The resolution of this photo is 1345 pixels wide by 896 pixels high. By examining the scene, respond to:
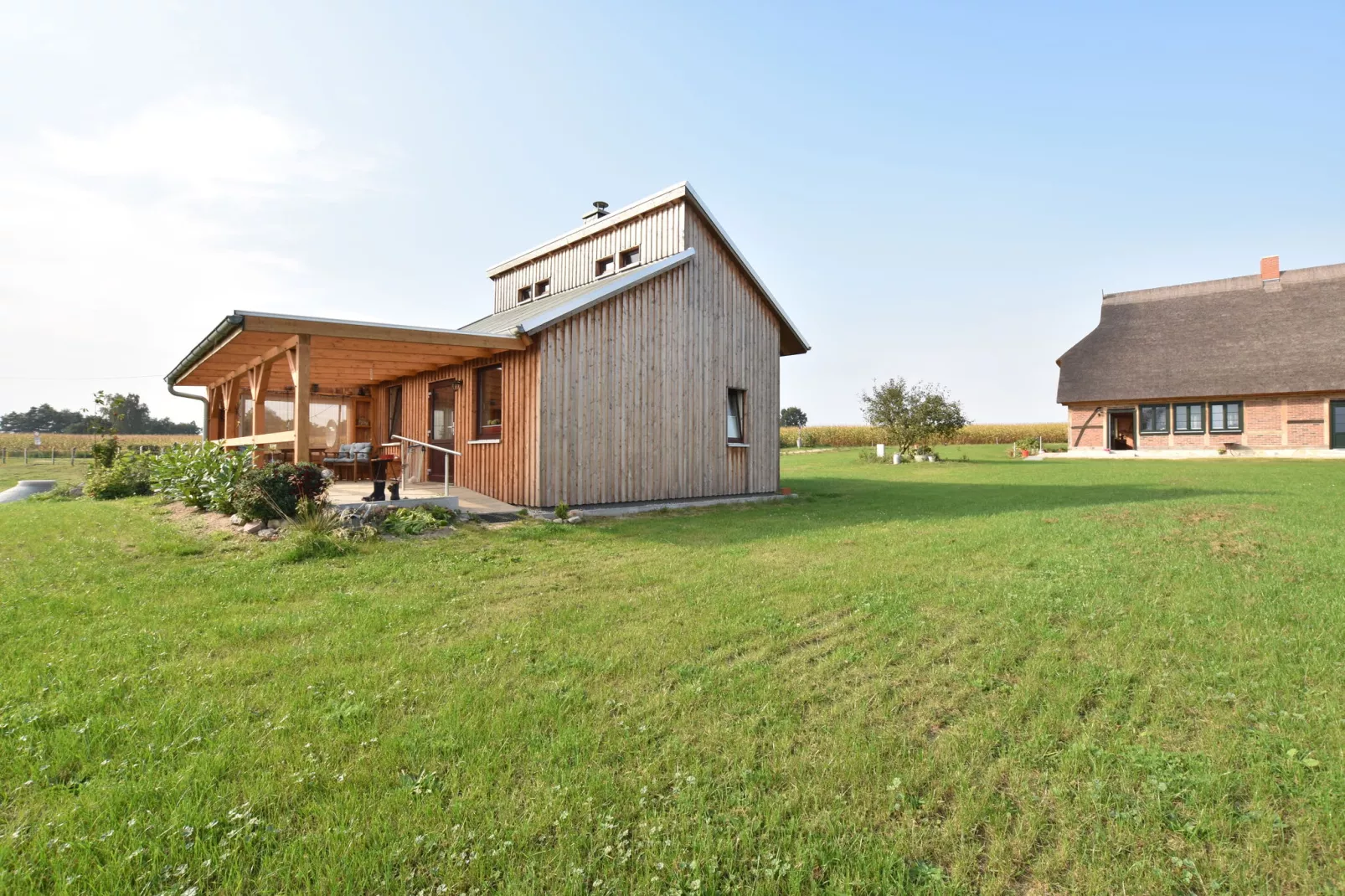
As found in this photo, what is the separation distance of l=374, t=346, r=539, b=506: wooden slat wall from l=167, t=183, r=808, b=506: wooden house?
0.12ft

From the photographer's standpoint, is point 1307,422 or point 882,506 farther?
point 1307,422

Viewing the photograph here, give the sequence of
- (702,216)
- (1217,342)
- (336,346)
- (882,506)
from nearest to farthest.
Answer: (336,346)
(882,506)
(702,216)
(1217,342)

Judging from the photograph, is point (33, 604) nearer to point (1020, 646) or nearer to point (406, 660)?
point (406, 660)

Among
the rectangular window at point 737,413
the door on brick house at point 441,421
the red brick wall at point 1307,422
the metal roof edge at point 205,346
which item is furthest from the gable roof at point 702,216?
the red brick wall at point 1307,422

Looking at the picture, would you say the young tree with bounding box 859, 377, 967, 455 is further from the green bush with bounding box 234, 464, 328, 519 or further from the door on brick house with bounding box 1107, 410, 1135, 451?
the green bush with bounding box 234, 464, 328, 519

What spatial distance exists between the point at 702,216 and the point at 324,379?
31.7 feet

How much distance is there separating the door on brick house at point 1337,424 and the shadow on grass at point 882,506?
62.1 ft

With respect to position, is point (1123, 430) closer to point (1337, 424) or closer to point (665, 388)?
point (1337, 424)

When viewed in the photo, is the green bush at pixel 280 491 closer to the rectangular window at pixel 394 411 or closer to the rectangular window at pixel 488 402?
the rectangular window at pixel 488 402

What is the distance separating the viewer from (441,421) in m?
14.2

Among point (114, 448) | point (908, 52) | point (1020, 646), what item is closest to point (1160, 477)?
point (908, 52)

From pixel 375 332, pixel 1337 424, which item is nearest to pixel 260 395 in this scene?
pixel 375 332

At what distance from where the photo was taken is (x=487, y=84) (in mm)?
11133

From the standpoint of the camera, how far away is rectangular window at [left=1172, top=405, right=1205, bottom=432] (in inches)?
1162
